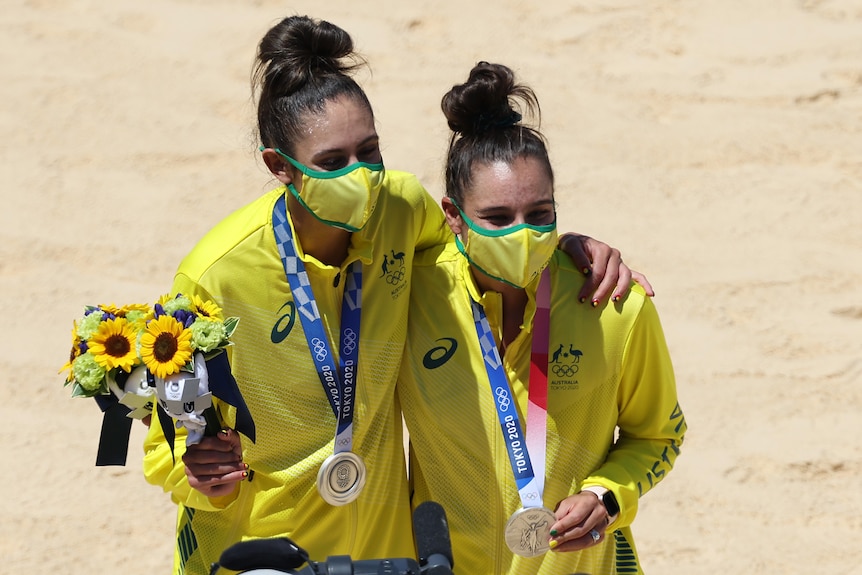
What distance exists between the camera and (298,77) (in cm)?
343

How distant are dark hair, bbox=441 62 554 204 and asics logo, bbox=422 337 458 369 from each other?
39 cm

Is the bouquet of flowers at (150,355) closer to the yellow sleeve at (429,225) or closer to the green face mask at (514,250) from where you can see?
the green face mask at (514,250)

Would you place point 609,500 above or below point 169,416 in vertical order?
below

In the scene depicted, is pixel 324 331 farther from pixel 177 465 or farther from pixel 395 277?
pixel 177 465

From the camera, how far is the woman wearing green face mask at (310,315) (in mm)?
3350

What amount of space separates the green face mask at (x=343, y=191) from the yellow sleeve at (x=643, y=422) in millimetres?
801

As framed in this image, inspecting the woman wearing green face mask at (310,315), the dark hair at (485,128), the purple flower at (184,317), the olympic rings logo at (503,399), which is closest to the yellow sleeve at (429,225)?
the woman wearing green face mask at (310,315)

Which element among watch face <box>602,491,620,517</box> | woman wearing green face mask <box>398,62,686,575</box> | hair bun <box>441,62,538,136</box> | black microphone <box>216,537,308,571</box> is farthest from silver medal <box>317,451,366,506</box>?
black microphone <box>216,537,308,571</box>

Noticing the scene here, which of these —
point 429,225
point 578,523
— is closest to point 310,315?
point 429,225

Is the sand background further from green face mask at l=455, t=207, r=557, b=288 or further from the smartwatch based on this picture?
green face mask at l=455, t=207, r=557, b=288

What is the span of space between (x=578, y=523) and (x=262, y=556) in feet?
4.81

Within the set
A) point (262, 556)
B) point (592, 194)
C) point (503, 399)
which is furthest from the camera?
point (592, 194)

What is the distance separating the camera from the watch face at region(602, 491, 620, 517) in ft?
11.1

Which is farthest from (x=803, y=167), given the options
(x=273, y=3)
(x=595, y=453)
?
(x=595, y=453)
